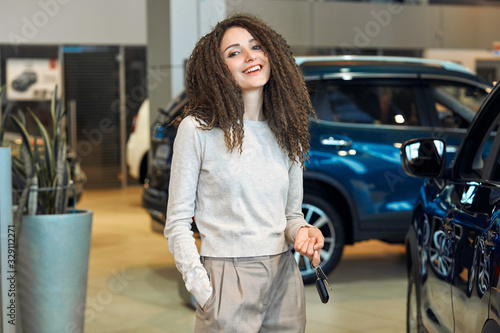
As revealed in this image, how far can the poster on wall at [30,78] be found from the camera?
42.9ft

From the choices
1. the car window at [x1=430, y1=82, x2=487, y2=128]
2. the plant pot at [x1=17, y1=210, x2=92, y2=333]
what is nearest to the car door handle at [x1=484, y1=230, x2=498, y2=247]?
the plant pot at [x1=17, y1=210, x2=92, y2=333]

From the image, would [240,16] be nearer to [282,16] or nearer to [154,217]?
[154,217]

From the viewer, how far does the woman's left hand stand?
204 centimetres

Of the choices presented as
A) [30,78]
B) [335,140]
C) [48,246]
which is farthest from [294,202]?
[30,78]

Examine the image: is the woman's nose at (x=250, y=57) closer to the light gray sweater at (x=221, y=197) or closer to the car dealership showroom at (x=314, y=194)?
the car dealership showroom at (x=314, y=194)

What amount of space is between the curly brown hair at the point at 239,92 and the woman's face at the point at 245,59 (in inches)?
0.6

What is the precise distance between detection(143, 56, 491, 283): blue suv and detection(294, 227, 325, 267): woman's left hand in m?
3.55

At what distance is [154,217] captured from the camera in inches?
239

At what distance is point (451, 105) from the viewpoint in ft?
19.8

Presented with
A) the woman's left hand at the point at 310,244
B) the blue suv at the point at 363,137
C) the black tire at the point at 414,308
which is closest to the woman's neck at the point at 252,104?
the woman's left hand at the point at 310,244

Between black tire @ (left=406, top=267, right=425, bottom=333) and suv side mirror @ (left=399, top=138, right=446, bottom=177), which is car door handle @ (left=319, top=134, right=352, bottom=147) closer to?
black tire @ (left=406, top=267, right=425, bottom=333)

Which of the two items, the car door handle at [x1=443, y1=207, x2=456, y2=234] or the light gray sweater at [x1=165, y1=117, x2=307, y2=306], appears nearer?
the light gray sweater at [x1=165, y1=117, x2=307, y2=306]

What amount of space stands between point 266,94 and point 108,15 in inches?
442

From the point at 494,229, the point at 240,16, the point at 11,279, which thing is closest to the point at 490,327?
the point at 494,229
